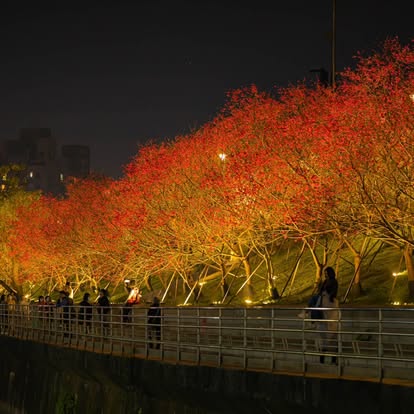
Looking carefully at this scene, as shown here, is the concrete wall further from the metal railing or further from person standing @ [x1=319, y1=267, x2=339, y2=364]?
person standing @ [x1=319, y1=267, x2=339, y2=364]

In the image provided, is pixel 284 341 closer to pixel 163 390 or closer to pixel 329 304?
pixel 329 304

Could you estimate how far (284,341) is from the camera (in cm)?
2053

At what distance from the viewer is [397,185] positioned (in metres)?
28.2

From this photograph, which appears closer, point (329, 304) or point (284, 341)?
point (329, 304)

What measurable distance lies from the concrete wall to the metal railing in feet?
1.57

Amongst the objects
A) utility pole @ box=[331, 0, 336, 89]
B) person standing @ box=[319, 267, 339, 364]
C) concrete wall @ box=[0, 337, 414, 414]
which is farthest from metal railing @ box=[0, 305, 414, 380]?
utility pole @ box=[331, 0, 336, 89]

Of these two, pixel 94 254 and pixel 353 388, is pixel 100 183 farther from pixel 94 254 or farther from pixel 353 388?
pixel 353 388

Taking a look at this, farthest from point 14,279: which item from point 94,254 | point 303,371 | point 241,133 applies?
point 303,371

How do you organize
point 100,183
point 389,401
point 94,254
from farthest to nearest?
point 100,183, point 94,254, point 389,401

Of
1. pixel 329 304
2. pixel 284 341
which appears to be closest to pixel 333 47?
pixel 284 341

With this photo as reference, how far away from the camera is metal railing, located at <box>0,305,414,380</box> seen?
16125 millimetres

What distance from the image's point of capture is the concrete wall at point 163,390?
1511cm

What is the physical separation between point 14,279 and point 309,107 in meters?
39.7

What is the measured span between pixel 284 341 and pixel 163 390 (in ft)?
10.3
